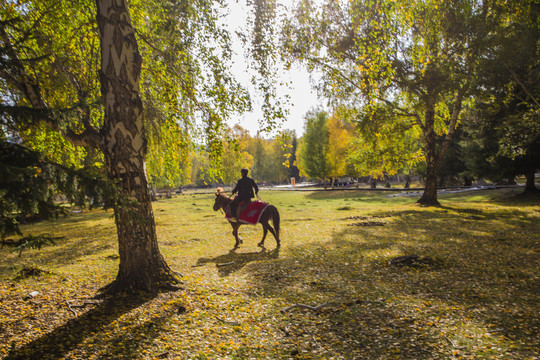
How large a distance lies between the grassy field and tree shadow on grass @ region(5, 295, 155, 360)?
19 millimetres

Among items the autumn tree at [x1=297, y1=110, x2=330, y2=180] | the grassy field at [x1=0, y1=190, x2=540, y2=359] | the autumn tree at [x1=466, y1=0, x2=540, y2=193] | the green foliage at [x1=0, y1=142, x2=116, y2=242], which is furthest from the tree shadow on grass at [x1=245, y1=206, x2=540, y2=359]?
the autumn tree at [x1=297, y1=110, x2=330, y2=180]

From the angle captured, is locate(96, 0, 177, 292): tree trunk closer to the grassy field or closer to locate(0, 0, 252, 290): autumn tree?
locate(0, 0, 252, 290): autumn tree

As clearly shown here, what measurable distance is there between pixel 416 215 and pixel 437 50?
9.98 meters

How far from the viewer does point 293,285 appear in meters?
7.15

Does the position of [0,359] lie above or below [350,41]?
below

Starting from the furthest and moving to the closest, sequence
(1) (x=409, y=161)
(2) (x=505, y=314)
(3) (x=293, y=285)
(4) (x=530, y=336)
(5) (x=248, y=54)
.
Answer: (1) (x=409, y=161)
(5) (x=248, y=54)
(3) (x=293, y=285)
(2) (x=505, y=314)
(4) (x=530, y=336)

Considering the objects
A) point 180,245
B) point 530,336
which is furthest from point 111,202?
point 180,245

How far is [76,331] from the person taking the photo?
4.68m

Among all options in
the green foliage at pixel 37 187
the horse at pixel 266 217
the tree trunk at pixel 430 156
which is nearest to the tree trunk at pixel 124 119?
the green foliage at pixel 37 187

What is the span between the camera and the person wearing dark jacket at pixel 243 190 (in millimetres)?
10812

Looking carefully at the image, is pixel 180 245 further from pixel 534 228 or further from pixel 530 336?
pixel 534 228

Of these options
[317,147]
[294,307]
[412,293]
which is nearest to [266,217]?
[294,307]

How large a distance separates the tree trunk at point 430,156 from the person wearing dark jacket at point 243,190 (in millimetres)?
15780

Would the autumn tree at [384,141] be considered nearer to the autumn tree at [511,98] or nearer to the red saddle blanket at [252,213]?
the autumn tree at [511,98]
